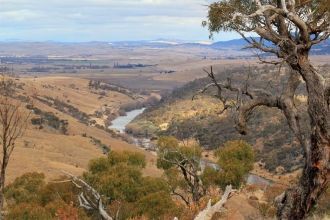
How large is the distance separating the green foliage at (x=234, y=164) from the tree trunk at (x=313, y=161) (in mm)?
28246

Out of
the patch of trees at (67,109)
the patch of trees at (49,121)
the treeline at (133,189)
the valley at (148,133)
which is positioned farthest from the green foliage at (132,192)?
the patch of trees at (67,109)

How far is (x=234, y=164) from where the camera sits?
40719mm

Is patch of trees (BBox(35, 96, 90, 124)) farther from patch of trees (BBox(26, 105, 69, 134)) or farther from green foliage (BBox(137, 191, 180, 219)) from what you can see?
green foliage (BBox(137, 191, 180, 219))

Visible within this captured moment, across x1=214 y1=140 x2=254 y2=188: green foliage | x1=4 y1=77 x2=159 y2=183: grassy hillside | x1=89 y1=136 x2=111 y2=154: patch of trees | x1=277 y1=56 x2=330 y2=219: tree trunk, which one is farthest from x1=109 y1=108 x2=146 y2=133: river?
x1=277 y1=56 x2=330 y2=219: tree trunk

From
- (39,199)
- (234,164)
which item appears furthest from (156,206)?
(234,164)

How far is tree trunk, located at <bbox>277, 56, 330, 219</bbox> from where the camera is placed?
10320 millimetres

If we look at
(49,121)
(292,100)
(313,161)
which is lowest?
(49,121)

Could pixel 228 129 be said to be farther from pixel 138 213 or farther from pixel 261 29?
pixel 261 29

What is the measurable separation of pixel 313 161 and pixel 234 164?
30.6 metres

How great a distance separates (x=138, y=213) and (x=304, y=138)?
58.2 ft

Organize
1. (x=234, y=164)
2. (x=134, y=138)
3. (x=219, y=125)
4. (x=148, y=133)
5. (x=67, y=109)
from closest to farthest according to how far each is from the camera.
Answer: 1. (x=234, y=164)
2. (x=219, y=125)
3. (x=134, y=138)
4. (x=148, y=133)
5. (x=67, y=109)

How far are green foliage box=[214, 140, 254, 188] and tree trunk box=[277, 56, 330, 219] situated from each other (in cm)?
2825

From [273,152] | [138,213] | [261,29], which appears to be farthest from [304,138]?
[273,152]

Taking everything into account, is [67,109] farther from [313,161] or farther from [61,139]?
[313,161]
